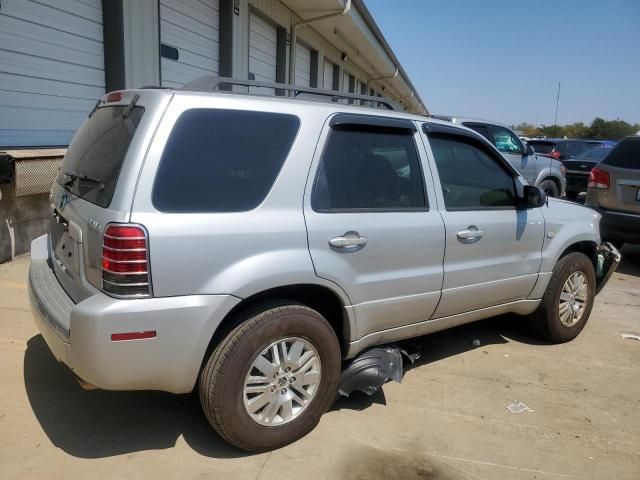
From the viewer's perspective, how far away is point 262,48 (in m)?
11.6

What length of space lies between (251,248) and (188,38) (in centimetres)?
743

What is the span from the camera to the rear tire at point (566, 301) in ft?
14.3

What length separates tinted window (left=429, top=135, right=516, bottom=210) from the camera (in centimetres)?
358

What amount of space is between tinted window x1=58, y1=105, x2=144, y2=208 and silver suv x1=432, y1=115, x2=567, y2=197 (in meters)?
6.84

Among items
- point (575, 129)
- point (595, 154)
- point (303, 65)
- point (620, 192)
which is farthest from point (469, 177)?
point (575, 129)

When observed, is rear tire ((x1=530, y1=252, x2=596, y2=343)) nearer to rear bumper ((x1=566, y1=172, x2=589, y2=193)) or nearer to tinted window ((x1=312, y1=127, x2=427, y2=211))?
Result: tinted window ((x1=312, y1=127, x2=427, y2=211))

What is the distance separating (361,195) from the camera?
3098 millimetres

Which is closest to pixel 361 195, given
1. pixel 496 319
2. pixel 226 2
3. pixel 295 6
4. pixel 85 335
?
pixel 85 335

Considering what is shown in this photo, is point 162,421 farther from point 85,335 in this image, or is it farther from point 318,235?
point 318,235

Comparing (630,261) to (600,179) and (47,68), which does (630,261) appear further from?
(47,68)

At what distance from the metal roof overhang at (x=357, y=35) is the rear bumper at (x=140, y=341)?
1067cm

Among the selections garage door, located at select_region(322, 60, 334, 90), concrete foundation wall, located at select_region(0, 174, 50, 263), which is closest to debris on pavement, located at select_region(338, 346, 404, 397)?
concrete foundation wall, located at select_region(0, 174, 50, 263)

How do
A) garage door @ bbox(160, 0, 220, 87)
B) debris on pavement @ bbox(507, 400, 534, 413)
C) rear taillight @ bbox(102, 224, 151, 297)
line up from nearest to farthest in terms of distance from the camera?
rear taillight @ bbox(102, 224, 151, 297) < debris on pavement @ bbox(507, 400, 534, 413) < garage door @ bbox(160, 0, 220, 87)

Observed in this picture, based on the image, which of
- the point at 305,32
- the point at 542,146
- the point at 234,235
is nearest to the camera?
the point at 234,235
